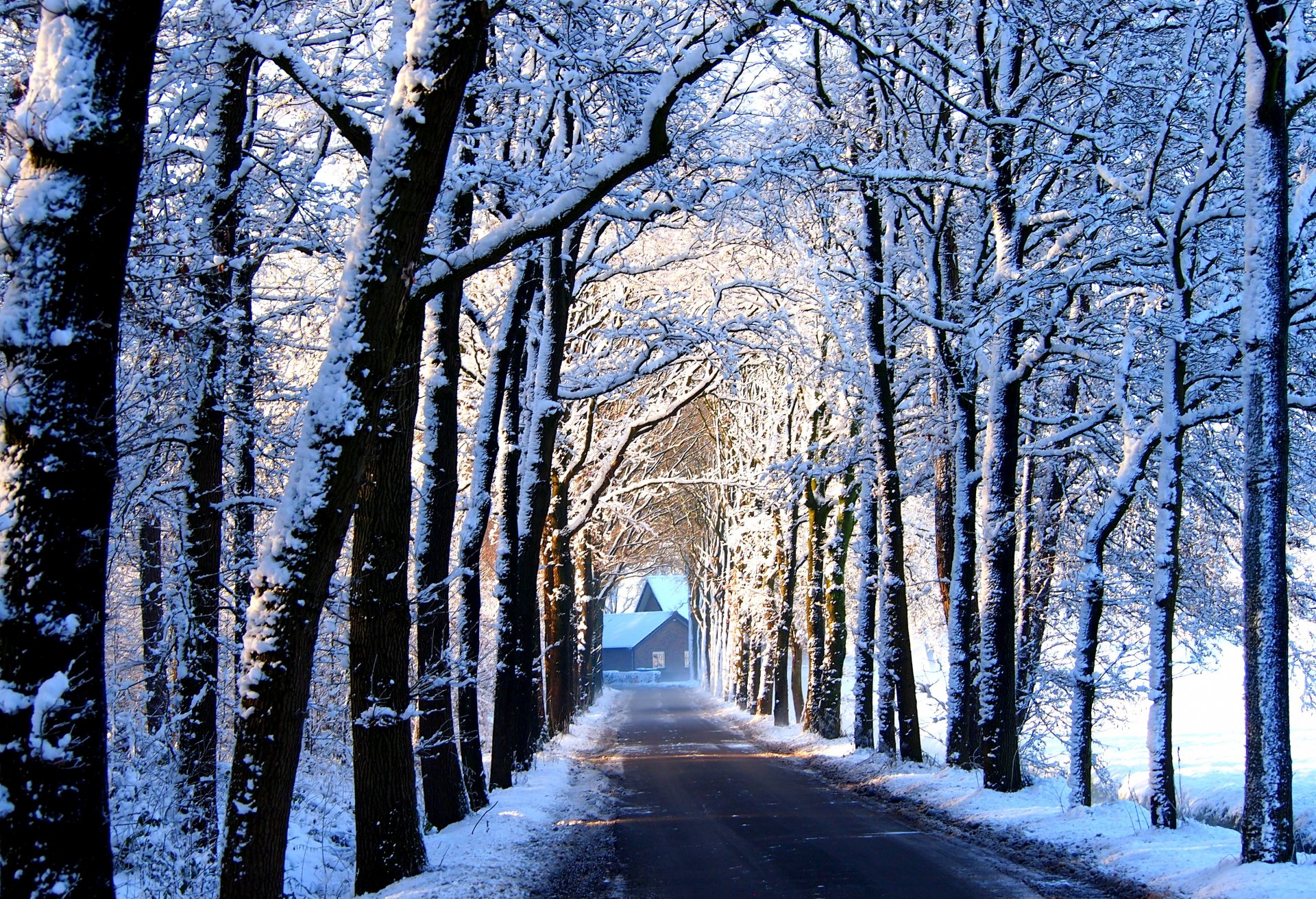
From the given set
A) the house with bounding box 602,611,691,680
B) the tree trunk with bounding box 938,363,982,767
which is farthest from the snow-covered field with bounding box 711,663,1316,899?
the house with bounding box 602,611,691,680

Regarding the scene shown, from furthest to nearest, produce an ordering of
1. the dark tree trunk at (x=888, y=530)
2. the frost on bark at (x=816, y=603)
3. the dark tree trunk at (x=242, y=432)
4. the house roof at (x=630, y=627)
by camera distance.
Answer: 1. the house roof at (x=630, y=627)
2. the frost on bark at (x=816, y=603)
3. the dark tree trunk at (x=888, y=530)
4. the dark tree trunk at (x=242, y=432)

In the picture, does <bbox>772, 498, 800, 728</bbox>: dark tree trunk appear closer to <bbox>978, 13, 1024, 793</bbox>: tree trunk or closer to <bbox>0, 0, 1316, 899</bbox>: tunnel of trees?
<bbox>0, 0, 1316, 899</bbox>: tunnel of trees

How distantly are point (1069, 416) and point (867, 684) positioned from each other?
24.5 ft

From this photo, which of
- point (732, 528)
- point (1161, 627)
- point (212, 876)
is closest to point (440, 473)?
point (212, 876)

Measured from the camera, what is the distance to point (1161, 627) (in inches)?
404

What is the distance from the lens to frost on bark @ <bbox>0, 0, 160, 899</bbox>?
424 cm

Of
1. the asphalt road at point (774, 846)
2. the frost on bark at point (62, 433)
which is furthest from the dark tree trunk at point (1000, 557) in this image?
the frost on bark at point (62, 433)

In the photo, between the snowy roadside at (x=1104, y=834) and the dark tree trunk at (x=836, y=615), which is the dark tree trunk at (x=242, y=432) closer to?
the snowy roadside at (x=1104, y=834)

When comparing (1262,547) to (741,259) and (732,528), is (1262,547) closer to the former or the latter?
(741,259)

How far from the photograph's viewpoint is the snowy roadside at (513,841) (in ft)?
27.7

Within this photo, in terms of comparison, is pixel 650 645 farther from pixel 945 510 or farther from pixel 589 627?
pixel 945 510

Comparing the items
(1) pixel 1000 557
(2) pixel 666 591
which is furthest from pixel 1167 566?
(2) pixel 666 591

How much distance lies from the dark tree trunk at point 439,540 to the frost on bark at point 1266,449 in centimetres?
742

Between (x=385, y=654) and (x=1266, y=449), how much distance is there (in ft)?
25.4
